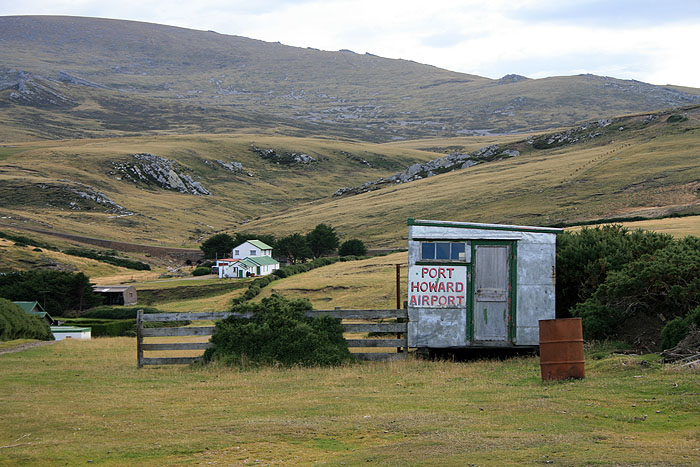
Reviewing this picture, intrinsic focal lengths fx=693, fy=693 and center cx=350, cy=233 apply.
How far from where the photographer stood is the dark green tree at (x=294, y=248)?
299ft

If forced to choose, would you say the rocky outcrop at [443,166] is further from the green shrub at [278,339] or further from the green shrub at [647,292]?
the green shrub at [278,339]

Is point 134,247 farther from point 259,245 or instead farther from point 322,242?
point 322,242

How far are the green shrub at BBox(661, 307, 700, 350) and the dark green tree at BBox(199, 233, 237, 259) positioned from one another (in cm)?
9428

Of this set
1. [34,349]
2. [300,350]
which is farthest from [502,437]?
[34,349]

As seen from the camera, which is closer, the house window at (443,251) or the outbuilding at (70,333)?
the house window at (443,251)

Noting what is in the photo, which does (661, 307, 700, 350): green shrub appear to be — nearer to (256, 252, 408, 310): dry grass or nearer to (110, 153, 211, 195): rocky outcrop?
(256, 252, 408, 310): dry grass

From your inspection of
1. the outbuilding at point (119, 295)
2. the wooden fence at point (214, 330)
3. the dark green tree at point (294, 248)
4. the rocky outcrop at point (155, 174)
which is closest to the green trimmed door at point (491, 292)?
the wooden fence at point (214, 330)

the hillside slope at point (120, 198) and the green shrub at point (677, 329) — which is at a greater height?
the hillside slope at point (120, 198)

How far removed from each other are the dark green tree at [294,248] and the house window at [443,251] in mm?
73292

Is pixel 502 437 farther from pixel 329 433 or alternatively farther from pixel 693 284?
pixel 693 284

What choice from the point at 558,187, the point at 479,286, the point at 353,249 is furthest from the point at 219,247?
the point at 479,286

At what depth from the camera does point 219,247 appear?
4205 inches

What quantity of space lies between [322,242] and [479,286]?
246 ft

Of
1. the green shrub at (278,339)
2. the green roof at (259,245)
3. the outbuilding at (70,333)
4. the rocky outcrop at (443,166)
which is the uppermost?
the rocky outcrop at (443,166)
